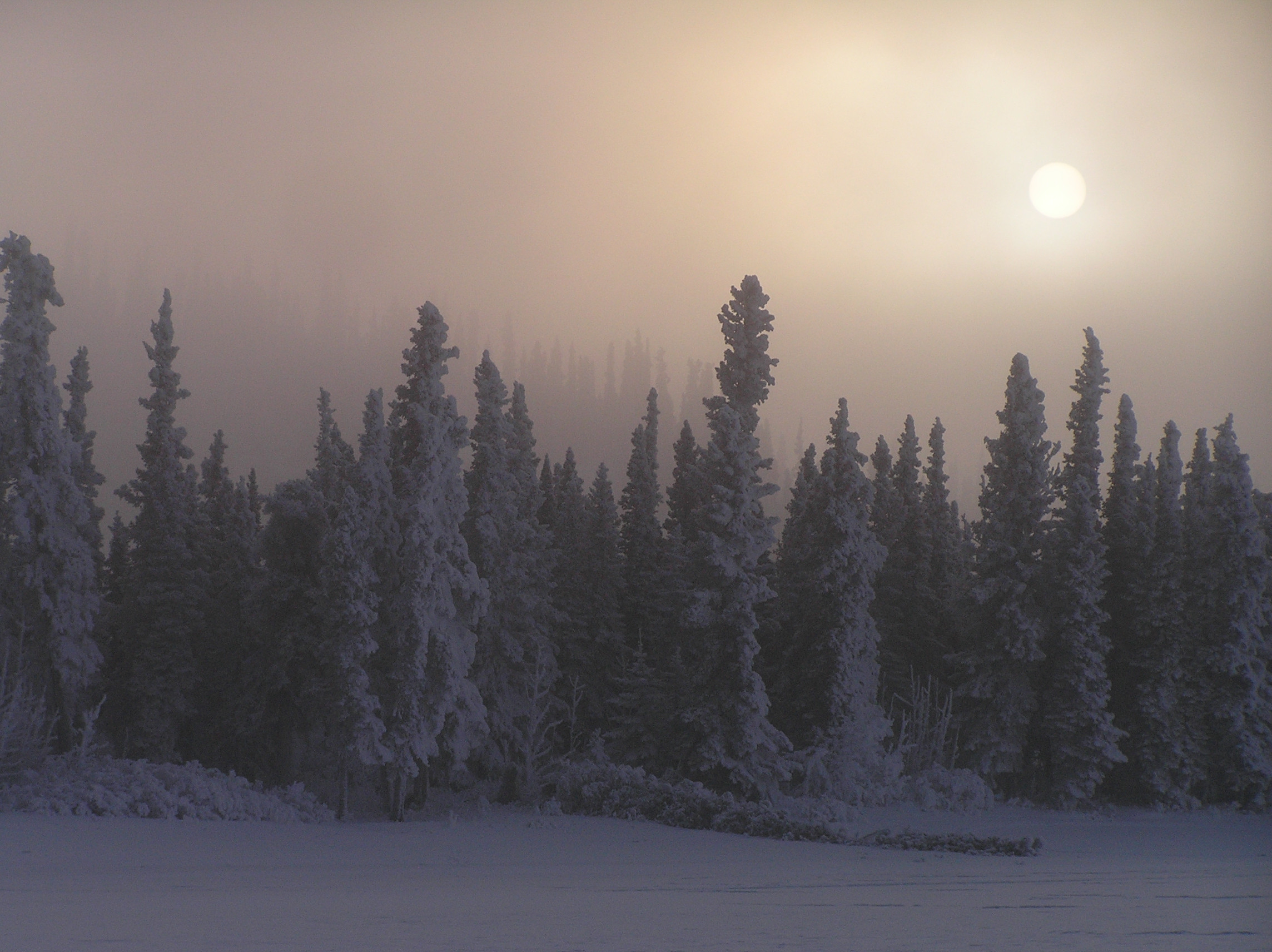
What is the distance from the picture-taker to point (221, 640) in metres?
45.3

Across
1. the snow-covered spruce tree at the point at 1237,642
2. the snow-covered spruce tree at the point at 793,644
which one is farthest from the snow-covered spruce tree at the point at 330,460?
the snow-covered spruce tree at the point at 1237,642

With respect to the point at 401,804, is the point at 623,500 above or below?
above

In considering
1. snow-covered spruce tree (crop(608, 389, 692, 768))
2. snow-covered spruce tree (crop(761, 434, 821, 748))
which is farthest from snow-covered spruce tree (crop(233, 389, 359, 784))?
snow-covered spruce tree (crop(761, 434, 821, 748))

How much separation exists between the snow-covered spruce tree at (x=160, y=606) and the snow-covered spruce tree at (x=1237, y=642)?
42014 millimetres

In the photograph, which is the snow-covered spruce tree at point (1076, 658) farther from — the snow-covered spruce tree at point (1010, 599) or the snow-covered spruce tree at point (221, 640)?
the snow-covered spruce tree at point (221, 640)

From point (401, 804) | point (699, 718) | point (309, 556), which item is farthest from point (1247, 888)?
point (309, 556)

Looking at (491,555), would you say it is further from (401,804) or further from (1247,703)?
(1247,703)

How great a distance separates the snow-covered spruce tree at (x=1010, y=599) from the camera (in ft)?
131

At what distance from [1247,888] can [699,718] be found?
1850cm

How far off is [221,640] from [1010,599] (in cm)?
3418

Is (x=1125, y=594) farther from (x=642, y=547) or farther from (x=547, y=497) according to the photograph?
(x=547, y=497)

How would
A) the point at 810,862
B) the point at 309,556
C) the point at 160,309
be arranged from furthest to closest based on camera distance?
the point at 160,309
the point at 309,556
the point at 810,862

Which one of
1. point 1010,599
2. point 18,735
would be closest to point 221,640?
point 18,735

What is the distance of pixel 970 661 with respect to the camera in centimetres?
4094
